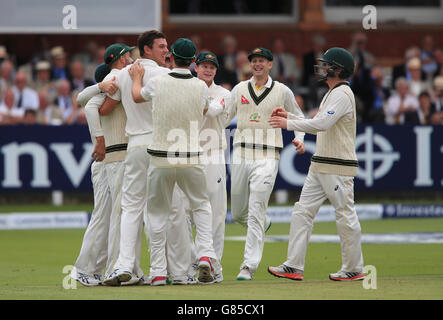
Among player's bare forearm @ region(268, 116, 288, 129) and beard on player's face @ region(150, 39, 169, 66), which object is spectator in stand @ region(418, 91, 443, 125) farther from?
beard on player's face @ region(150, 39, 169, 66)

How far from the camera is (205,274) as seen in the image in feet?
30.6

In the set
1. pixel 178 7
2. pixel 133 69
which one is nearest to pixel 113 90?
pixel 133 69

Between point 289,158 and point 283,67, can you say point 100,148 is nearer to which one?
point 289,158

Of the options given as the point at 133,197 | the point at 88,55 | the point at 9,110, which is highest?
the point at 88,55

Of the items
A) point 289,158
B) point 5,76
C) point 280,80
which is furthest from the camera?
point 280,80

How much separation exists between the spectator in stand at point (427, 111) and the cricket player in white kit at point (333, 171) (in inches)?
377

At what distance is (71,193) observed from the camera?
1811 cm

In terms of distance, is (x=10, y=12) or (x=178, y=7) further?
(x=178, y=7)

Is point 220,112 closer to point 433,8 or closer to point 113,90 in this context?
point 113,90

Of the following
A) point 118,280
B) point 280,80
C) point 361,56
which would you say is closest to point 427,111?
point 361,56

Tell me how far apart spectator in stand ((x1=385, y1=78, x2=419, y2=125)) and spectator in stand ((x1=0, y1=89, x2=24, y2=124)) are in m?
7.12

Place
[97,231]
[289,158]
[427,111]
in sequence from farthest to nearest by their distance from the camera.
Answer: [427,111], [289,158], [97,231]

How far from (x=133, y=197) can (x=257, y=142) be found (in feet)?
5.83

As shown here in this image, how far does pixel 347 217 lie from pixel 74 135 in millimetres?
8818
